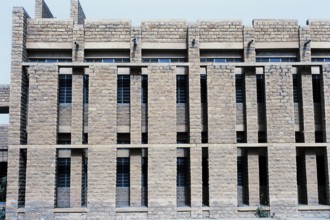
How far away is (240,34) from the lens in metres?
13.8

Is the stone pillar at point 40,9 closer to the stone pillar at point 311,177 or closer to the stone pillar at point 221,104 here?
the stone pillar at point 221,104

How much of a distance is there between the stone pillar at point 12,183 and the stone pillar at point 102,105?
2719 millimetres

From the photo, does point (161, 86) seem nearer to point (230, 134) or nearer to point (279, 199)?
point (230, 134)

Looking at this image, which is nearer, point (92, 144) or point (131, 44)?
point (92, 144)

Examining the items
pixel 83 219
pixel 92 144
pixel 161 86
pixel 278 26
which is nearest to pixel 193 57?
pixel 161 86

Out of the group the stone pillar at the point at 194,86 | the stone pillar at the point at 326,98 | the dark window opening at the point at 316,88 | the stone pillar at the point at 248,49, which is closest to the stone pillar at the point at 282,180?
the stone pillar at the point at 326,98

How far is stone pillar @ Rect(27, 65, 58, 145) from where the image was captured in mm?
12570

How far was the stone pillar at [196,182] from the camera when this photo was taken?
12.4m

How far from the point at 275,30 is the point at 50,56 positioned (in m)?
9.07

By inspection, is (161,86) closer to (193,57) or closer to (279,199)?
(193,57)

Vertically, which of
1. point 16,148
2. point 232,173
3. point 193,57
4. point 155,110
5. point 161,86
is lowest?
point 232,173

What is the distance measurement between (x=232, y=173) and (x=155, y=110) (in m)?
3.61

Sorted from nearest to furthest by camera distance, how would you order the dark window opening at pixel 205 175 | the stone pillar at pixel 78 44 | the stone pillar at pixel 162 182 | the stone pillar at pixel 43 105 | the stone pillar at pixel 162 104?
1. the stone pillar at pixel 162 182
2. the stone pillar at pixel 43 105
3. the stone pillar at pixel 162 104
4. the dark window opening at pixel 205 175
5. the stone pillar at pixel 78 44

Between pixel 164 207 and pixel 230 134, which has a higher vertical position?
pixel 230 134
